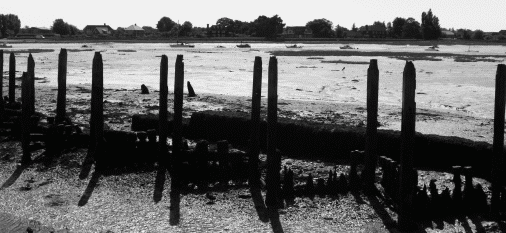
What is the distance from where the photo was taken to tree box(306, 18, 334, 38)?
584 ft

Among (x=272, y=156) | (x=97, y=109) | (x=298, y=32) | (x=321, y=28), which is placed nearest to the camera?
(x=272, y=156)

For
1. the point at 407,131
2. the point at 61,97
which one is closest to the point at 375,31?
the point at 61,97

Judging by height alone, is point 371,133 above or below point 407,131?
below

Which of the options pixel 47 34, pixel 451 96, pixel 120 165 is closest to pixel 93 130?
pixel 120 165

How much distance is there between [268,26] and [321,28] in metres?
25.7

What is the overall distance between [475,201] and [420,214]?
116cm

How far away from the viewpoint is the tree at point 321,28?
17812cm

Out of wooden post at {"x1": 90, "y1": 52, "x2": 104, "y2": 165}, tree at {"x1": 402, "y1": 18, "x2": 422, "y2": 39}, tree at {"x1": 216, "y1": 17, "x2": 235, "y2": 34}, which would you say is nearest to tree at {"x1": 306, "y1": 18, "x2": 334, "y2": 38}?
tree at {"x1": 402, "y1": 18, "x2": 422, "y2": 39}

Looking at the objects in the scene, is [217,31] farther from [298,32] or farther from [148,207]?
[148,207]

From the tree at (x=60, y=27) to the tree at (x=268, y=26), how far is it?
62313mm

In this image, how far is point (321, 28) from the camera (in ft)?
593

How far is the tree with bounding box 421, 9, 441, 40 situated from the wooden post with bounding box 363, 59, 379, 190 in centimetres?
16014

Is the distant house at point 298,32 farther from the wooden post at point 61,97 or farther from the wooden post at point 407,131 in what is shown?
the wooden post at point 407,131

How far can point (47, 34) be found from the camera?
17700 centimetres
